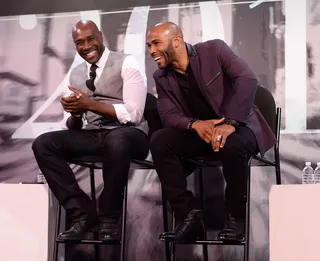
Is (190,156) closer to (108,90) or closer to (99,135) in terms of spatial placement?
(99,135)

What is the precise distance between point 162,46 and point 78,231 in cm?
97

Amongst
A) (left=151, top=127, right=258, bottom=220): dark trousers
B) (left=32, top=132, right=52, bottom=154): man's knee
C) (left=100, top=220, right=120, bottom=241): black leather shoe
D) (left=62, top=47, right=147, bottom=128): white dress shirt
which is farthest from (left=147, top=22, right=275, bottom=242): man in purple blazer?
(left=32, top=132, right=52, bottom=154): man's knee

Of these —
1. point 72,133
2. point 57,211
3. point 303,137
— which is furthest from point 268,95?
point 57,211

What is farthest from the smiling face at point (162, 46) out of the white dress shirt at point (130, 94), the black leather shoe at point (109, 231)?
the black leather shoe at point (109, 231)

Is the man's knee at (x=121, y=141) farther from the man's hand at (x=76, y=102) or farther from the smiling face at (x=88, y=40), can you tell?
the smiling face at (x=88, y=40)

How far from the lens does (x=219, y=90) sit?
9.58 ft

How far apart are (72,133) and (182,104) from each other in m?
0.57

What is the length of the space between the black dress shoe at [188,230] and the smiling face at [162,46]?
75 centimetres

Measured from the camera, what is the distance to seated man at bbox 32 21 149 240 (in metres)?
2.85

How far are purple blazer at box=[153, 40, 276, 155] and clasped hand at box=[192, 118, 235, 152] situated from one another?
0.24 feet

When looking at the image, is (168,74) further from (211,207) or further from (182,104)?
(211,207)

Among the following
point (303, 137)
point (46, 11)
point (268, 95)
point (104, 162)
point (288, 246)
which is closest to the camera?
point (288, 246)

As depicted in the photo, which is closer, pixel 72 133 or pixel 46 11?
pixel 72 133

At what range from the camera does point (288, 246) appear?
266cm
